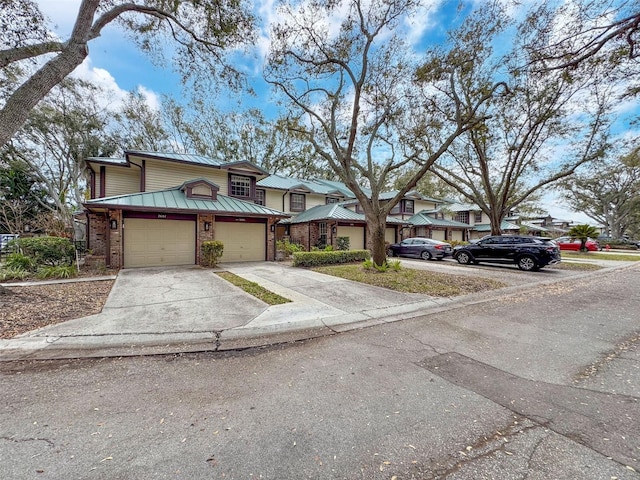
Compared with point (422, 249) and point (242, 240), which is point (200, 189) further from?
point (422, 249)

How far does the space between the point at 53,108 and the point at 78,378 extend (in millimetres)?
24774

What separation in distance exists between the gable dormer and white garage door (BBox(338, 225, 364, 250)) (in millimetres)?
8778

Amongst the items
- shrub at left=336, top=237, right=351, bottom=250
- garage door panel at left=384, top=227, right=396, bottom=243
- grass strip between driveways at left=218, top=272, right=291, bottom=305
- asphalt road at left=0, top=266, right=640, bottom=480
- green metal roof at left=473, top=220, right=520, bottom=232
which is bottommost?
asphalt road at left=0, top=266, right=640, bottom=480

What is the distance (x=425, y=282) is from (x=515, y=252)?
713cm

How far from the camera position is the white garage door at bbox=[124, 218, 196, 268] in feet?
40.0

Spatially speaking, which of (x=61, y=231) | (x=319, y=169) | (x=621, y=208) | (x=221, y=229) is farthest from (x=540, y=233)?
(x=61, y=231)

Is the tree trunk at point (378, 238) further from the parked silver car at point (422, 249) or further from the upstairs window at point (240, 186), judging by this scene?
the upstairs window at point (240, 186)

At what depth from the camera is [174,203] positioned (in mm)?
12695

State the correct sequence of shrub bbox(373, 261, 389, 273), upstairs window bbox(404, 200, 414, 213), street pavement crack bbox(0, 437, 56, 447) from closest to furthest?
1. street pavement crack bbox(0, 437, 56, 447)
2. shrub bbox(373, 261, 389, 273)
3. upstairs window bbox(404, 200, 414, 213)

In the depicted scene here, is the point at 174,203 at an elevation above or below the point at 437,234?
above

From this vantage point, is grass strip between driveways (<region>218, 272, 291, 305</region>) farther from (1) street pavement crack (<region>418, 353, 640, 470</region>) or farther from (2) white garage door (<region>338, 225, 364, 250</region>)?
(2) white garage door (<region>338, 225, 364, 250</region>)

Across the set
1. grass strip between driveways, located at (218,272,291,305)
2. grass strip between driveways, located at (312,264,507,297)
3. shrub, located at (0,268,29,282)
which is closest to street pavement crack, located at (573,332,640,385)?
grass strip between driveways, located at (312,264,507,297)

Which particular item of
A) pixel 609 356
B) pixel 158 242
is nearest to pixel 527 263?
pixel 609 356

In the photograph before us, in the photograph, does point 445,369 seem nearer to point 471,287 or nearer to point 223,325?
point 223,325
